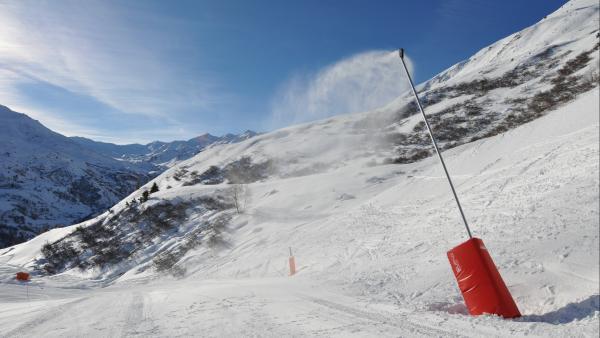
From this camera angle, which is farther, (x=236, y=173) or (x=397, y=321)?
(x=236, y=173)

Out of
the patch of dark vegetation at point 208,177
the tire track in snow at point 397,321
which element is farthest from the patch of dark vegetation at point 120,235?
the tire track in snow at point 397,321

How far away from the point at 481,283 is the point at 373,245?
13.2 m

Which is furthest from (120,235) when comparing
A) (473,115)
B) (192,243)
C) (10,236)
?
(10,236)

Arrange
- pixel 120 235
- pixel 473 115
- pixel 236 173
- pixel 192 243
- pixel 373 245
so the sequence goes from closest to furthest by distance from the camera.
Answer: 1. pixel 373 245
2. pixel 192 243
3. pixel 120 235
4. pixel 473 115
5. pixel 236 173

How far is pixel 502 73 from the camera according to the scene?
11200 centimetres

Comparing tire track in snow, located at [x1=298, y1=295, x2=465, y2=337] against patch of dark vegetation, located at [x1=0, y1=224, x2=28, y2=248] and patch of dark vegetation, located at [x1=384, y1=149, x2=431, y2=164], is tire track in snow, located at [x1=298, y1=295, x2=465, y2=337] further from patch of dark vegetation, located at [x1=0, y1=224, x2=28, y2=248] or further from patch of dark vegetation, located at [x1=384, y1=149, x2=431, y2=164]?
patch of dark vegetation, located at [x1=0, y1=224, x2=28, y2=248]

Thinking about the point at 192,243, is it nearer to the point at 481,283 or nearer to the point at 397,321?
the point at 397,321

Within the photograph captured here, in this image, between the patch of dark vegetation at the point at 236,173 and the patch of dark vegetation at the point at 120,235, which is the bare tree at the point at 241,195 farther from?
the patch of dark vegetation at the point at 236,173

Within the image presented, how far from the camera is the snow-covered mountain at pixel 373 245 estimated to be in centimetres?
784

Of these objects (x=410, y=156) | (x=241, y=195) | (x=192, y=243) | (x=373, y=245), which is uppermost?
(x=241, y=195)

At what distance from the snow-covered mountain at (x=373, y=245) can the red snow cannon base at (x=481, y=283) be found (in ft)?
1.18

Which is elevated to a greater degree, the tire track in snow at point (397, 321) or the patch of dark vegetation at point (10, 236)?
the patch of dark vegetation at point (10, 236)

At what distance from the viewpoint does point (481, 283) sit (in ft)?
25.4

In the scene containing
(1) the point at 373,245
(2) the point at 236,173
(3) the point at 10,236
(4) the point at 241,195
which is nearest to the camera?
(1) the point at 373,245
